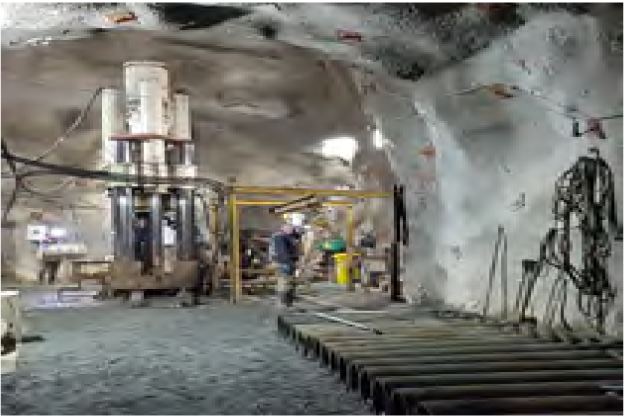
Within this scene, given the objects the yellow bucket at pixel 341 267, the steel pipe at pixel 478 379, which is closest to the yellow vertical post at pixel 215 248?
the yellow bucket at pixel 341 267

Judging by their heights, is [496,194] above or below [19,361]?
above

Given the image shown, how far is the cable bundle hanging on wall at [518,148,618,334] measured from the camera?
5.57 m

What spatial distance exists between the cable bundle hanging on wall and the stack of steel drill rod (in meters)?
0.51

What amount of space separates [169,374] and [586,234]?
410 cm

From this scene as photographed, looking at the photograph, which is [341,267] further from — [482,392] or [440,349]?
[482,392]

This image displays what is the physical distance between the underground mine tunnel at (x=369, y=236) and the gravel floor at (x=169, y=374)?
4cm

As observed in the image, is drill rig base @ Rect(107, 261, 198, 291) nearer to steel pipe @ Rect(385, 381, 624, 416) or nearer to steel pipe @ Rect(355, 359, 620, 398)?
steel pipe @ Rect(355, 359, 620, 398)

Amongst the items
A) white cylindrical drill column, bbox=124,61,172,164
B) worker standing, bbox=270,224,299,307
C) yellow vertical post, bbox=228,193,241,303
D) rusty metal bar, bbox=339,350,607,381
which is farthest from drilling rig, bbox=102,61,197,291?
rusty metal bar, bbox=339,350,607,381

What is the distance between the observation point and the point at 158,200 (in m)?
13.4

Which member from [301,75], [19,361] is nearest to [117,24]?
[19,361]

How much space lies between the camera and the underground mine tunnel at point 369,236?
15.7ft

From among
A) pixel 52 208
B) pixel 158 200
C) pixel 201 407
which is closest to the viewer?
pixel 201 407

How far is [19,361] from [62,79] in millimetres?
9693

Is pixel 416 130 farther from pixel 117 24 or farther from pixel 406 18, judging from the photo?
pixel 117 24
